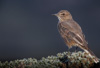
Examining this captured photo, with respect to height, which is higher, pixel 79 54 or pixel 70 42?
pixel 70 42

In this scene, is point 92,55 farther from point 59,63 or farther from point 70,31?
point 70,31

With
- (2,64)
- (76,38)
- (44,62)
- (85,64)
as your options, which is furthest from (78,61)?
(2,64)

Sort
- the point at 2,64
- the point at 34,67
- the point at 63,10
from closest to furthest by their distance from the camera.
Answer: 1. the point at 34,67
2. the point at 2,64
3. the point at 63,10

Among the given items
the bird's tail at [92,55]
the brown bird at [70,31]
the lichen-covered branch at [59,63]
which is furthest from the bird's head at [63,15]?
the lichen-covered branch at [59,63]

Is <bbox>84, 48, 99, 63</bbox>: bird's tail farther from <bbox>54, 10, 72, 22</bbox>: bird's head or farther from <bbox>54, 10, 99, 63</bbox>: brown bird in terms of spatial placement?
<bbox>54, 10, 72, 22</bbox>: bird's head

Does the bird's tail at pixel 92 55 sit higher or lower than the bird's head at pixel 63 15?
lower

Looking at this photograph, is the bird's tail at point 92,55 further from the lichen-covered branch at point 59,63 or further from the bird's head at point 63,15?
the bird's head at point 63,15

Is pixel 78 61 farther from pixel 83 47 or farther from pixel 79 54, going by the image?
pixel 83 47

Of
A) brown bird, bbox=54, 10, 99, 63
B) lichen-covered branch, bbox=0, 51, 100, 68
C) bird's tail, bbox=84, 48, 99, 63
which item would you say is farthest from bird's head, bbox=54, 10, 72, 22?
lichen-covered branch, bbox=0, 51, 100, 68

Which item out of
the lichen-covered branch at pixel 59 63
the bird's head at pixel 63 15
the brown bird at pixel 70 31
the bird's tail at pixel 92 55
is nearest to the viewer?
the lichen-covered branch at pixel 59 63
